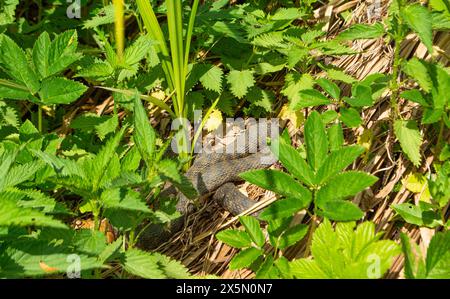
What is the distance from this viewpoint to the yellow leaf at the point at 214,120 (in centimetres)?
306

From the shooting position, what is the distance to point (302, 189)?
2.16 meters

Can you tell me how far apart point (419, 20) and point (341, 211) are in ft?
2.30

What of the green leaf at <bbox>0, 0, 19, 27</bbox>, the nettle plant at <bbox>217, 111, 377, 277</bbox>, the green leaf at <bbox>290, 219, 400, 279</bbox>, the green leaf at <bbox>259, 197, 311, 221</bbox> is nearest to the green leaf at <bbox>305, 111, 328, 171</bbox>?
the nettle plant at <bbox>217, 111, 377, 277</bbox>

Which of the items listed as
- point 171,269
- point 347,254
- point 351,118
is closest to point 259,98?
point 351,118

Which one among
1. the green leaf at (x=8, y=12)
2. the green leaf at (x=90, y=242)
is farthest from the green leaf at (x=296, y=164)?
the green leaf at (x=8, y=12)

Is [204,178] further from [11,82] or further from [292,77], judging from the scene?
[11,82]

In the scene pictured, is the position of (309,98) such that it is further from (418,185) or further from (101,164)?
(101,164)

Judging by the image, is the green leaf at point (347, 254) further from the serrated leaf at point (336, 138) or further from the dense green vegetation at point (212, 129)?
the serrated leaf at point (336, 138)

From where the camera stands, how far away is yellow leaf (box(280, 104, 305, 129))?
9.63 feet

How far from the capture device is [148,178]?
2164mm
